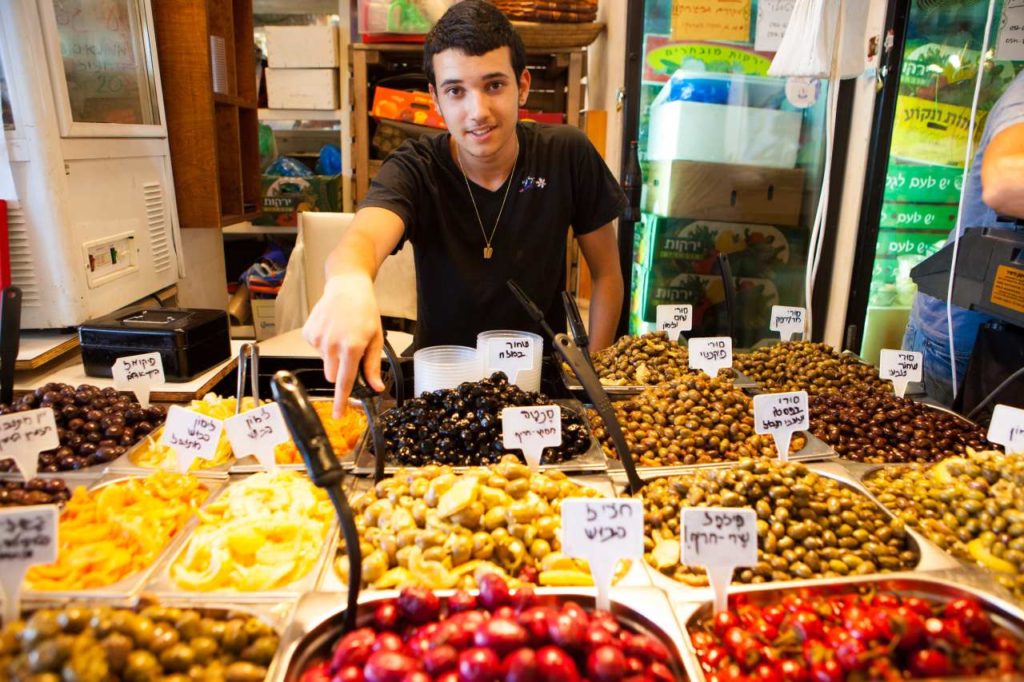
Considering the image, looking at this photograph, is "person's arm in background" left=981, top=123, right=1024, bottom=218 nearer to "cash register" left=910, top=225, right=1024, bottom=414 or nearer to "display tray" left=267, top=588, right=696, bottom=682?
"cash register" left=910, top=225, right=1024, bottom=414

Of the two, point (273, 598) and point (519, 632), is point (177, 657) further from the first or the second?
point (519, 632)

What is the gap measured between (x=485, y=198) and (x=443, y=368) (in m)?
0.74

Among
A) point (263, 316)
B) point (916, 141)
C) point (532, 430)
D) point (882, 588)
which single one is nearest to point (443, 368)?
point (532, 430)

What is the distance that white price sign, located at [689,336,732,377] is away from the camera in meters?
2.05

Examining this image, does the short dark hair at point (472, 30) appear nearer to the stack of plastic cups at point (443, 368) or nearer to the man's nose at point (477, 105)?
the man's nose at point (477, 105)

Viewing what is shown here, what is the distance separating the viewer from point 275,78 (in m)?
4.69

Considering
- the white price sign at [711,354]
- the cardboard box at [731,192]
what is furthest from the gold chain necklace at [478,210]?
the cardboard box at [731,192]

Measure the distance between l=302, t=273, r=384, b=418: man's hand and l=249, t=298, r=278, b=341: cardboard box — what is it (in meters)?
Answer: 3.63

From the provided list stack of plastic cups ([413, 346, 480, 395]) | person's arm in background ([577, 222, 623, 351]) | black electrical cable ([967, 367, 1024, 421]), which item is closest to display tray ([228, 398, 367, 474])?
stack of plastic cups ([413, 346, 480, 395])

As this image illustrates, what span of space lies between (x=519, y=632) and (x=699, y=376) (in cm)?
122

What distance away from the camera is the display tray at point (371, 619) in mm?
923

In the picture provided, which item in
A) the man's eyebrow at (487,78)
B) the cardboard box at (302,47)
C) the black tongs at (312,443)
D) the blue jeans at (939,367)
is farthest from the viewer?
the cardboard box at (302,47)

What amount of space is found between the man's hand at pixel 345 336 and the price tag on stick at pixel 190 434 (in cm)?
40

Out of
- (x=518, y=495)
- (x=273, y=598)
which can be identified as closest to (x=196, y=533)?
(x=273, y=598)
